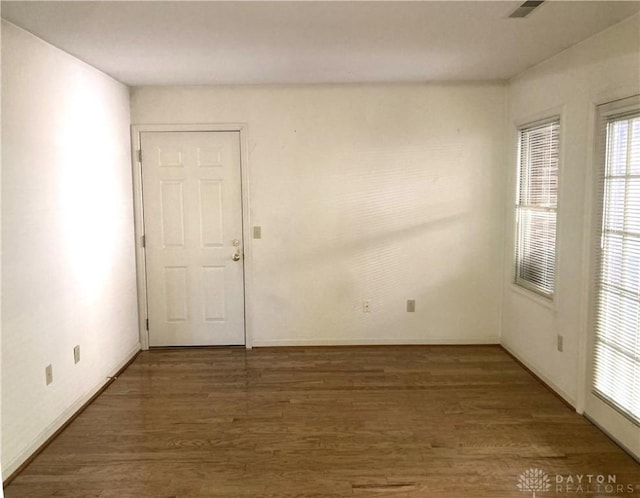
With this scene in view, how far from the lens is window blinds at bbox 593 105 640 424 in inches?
107

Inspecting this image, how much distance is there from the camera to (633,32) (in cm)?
269

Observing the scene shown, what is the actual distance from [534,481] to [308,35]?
274cm

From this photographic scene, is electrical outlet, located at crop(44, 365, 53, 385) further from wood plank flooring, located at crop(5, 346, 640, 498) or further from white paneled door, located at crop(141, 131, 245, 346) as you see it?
white paneled door, located at crop(141, 131, 245, 346)

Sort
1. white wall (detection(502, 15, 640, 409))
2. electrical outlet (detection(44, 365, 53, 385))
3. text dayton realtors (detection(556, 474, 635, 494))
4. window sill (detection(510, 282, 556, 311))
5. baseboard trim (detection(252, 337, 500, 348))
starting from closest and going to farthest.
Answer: text dayton realtors (detection(556, 474, 635, 494)) < white wall (detection(502, 15, 640, 409)) < electrical outlet (detection(44, 365, 53, 385)) < window sill (detection(510, 282, 556, 311)) < baseboard trim (detection(252, 337, 500, 348))

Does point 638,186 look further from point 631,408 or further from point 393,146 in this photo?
point 393,146

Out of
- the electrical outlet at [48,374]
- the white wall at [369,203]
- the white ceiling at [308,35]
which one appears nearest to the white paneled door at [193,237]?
the white wall at [369,203]

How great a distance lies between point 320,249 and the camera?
4.62m

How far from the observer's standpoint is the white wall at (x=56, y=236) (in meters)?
2.66

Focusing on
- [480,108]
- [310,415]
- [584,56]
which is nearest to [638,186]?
[584,56]

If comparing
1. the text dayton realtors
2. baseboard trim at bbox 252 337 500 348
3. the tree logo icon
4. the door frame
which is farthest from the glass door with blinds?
the door frame

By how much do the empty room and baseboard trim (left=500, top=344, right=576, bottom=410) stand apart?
0.02 meters

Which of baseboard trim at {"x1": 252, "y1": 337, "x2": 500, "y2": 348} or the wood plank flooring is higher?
baseboard trim at {"x1": 252, "y1": 337, "x2": 500, "y2": 348}

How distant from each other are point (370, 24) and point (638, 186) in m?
1.70

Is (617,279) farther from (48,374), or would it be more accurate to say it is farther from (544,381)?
(48,374)
